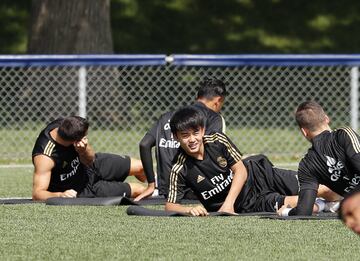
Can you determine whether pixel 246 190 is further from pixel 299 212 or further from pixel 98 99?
pixel 98 99

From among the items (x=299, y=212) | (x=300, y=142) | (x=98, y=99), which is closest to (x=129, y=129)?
(x=98, y=99)

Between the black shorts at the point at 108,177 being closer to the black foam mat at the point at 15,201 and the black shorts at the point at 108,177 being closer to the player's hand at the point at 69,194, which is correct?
the player's hand at the point at 69,194

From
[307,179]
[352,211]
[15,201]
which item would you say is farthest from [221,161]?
[352,211]

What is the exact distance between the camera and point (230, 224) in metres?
8.38

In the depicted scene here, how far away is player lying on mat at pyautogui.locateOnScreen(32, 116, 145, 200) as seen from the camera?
404 inches

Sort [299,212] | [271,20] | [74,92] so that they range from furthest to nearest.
Answer: [271,20], [74,92], [299,212]

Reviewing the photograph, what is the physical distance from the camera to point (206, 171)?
356 inches

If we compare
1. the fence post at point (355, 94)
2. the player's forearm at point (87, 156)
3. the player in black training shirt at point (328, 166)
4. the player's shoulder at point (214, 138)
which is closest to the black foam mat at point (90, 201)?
the player's forearm at point (87, 156)

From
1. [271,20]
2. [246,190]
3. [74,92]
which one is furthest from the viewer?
[271,20]

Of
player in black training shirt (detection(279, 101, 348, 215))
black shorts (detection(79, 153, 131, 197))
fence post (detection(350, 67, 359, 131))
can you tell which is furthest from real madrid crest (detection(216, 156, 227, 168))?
fence post (detection(350, 67, 359, 131))

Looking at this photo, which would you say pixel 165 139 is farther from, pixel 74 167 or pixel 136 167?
pixel 136 167

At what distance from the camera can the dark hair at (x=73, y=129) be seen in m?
10.1

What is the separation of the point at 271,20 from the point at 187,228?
1389 centimetres

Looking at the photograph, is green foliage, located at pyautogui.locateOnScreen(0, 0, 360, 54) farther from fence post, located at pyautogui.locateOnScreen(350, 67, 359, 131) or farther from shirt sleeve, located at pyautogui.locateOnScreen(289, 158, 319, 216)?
shirt sleeve, located at pyautogui.locateOnScreen(289, 158, 319, 216)
